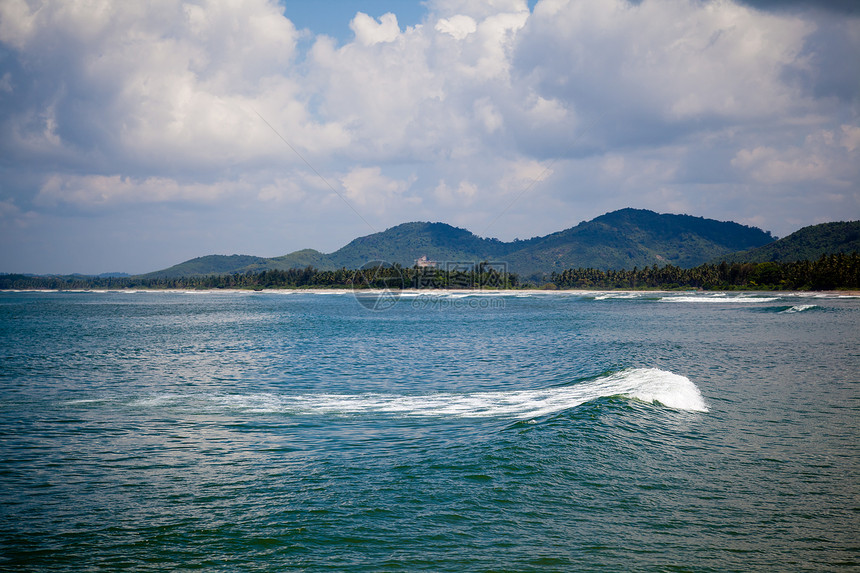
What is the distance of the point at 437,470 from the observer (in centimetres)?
1151

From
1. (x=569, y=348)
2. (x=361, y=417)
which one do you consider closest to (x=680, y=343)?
(x=569, y=348)

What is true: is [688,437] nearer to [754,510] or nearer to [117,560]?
[754,510]

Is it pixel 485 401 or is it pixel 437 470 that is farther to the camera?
pixel 485 401

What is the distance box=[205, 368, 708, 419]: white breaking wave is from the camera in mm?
17375

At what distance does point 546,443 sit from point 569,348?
22817mm

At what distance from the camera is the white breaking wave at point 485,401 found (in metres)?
17.4

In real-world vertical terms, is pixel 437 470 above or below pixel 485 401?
above

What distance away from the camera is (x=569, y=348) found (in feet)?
116

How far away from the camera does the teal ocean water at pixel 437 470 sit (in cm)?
805

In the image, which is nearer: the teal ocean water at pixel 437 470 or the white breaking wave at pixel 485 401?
the teal ocean water at pixel 437 470

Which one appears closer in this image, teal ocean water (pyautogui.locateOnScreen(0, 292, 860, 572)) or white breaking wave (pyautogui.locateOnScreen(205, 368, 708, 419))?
teal ocean water (pyautogui.locateOnScreen(0, 292, 860, 572))

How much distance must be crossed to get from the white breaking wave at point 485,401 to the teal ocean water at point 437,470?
0.14m

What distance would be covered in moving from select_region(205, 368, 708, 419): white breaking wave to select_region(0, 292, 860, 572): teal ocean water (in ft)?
0.47

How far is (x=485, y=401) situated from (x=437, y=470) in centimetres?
772
